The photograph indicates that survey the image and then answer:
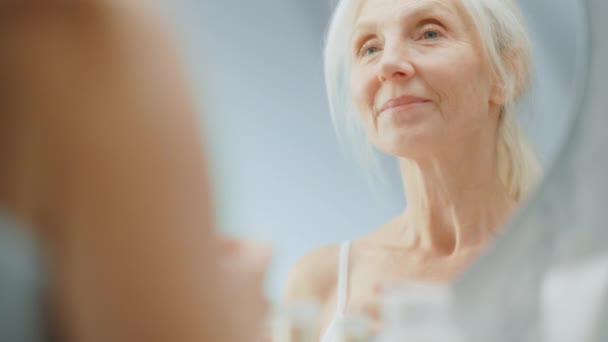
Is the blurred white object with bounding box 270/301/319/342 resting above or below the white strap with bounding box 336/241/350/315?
below

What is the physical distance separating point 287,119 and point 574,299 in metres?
0.36

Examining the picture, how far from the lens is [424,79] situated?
708mm

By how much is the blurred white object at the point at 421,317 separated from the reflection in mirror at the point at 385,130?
0.05 metres

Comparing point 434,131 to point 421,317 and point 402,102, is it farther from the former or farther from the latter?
point 421,317

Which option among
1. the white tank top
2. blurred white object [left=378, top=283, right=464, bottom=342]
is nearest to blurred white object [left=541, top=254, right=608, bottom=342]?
blurred white object [left=378, top=283, right=464, bottom=342]

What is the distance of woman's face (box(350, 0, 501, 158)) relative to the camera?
2.31 feet

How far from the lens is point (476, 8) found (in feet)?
2.36

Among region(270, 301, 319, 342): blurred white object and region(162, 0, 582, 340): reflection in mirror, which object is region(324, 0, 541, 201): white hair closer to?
region(162, 0, 582, 340): reflection in mirror

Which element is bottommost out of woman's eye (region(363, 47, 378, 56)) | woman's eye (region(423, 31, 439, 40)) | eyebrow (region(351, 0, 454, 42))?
woman's eye (region(363, 47, 378, 56))

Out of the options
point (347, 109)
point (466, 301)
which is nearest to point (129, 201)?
point (466, 301)

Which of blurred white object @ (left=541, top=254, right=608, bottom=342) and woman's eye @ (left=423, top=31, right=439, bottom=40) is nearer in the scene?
blurred white object @ (left=541, top=254, right=608, bottom=342)

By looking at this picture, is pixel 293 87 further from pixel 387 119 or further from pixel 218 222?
pixel 218 222

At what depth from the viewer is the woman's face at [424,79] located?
2.31ft

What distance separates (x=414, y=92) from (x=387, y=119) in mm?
40
